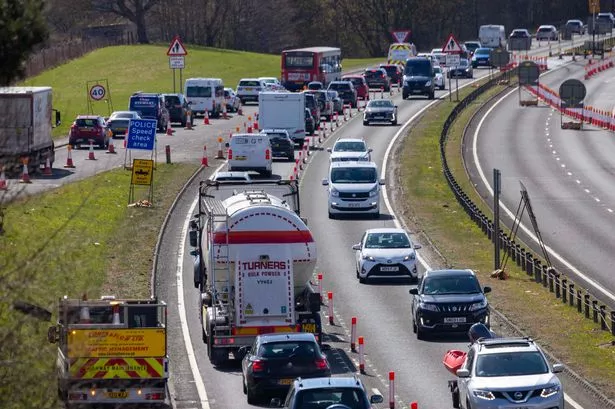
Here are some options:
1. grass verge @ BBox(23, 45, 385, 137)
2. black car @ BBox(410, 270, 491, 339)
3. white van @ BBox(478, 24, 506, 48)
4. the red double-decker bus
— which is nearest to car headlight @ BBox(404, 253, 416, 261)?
black car @ BBox(410, 270, 491, 339)

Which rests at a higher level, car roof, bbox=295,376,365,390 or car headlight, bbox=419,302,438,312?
car roof, bbox=295,376,365,390

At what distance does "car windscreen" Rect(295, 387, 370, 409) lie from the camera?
68.2 ft

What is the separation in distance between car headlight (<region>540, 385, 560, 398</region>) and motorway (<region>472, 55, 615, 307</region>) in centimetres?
1546

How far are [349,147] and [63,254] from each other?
5106 centimetres

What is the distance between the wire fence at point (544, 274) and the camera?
34.8 meters

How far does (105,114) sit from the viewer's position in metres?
86.4

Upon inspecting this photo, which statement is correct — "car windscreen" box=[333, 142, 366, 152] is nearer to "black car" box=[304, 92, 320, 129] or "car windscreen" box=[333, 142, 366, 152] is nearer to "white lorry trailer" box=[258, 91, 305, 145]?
"white lorry trailer" box=[258, 91, 305, 145]

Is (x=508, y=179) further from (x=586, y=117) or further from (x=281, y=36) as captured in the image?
(x=281, y=36)

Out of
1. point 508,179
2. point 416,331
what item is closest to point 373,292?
point 416,331

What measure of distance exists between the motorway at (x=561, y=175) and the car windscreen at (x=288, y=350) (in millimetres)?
14541

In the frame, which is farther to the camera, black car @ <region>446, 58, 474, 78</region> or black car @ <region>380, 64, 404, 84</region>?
black car @ <region>446, 58, 474, 78</region>

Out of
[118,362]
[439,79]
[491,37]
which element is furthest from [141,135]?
[491,37]

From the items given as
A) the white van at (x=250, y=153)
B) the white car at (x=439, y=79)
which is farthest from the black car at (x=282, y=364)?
the white car at (x=439, y=79)

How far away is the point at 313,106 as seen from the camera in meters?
79.3
